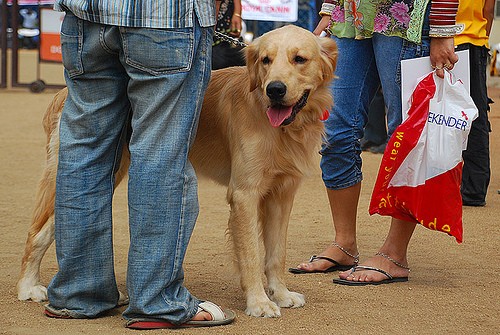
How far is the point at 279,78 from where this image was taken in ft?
13.0

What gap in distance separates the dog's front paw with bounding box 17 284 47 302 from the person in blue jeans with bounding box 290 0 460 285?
1.41m

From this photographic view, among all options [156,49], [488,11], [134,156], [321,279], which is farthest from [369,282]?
[488,11]

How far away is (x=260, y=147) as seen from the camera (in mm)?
4070

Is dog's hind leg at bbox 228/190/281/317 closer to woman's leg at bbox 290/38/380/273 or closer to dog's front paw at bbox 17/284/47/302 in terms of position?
woman's leg at bbox 290/38/380/273

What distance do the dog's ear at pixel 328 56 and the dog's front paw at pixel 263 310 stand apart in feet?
3.66

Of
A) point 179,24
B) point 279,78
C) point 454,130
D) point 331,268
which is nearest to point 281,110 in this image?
point 279,78

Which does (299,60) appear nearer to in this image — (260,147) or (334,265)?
(260,147)

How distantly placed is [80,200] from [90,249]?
0.22 metres

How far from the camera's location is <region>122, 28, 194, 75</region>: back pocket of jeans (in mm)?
3543

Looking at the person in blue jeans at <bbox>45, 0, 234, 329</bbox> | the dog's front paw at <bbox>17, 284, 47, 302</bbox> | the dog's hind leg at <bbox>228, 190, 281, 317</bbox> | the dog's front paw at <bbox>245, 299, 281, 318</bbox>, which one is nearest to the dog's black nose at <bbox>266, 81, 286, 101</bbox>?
the person in blue jeans at <bbox>45, 0, 234, 329</bbox>

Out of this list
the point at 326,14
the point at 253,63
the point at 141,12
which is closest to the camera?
the point at 141,12

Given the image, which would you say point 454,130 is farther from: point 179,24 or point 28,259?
point 28,259

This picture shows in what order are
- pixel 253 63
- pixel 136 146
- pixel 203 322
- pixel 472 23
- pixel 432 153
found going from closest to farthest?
pixel 136 146 < pixel 203 322 < pixel 253 63 < pixel 432 153 < pixel 472 23

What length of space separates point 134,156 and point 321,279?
5.23ft
